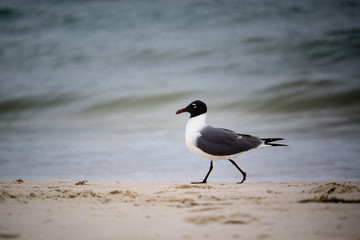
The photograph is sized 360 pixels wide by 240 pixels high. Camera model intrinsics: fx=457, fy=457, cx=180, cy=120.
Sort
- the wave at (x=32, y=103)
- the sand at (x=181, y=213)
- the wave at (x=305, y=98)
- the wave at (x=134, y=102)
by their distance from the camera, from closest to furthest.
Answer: the sand at (x=181, y=213) < the wave at (x=305, y=98) < the wave at (x=134, y=102) < the wave at (x=32, y=103)

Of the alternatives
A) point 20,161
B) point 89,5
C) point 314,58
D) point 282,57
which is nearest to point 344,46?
point 314,58

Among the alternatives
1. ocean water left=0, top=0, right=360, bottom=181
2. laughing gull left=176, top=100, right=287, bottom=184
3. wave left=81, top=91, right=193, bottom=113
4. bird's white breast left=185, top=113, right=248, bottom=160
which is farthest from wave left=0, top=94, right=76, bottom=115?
laughing gull left=176, top=100, right=287, bottom=184

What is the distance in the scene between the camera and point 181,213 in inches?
122

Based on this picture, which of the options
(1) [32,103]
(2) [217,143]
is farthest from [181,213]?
(1) [32,103]

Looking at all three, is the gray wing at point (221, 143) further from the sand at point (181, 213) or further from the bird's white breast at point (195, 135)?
the sand at point (181, 213)

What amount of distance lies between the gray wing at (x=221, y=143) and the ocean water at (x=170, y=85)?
1.58ft

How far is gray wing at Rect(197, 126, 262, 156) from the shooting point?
16.9 ft

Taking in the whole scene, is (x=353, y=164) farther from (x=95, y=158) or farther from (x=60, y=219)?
(x=60, y=219)

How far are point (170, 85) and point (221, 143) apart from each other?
7961 mm

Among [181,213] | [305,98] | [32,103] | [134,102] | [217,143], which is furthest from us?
[32,103]

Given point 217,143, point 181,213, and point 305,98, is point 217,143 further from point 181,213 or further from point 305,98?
point 305,98

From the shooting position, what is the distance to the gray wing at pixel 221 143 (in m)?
5.14

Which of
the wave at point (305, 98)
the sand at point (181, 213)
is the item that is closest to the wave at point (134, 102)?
the wave at point (305, 98)

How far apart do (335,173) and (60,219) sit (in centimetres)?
356
